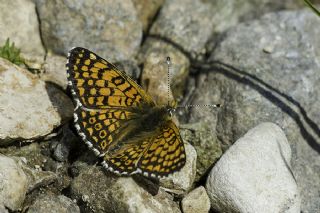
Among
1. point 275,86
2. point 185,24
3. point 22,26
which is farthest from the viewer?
point 185,24

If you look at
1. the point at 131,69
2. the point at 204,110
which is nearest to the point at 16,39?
the point at 131,69

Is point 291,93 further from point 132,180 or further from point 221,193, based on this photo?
point 132,180

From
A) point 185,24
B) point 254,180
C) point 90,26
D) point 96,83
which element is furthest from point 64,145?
point 185,24

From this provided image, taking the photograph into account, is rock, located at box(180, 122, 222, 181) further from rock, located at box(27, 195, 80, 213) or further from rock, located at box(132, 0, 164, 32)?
rock, located at box(132, 0, 164, 32)

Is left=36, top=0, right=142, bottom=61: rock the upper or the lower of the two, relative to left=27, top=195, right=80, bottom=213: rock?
upper

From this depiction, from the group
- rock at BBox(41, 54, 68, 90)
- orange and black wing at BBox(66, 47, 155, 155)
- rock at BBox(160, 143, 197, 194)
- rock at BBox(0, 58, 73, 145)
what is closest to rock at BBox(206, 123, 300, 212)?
rock at BBox(160, 143, 197, 194)

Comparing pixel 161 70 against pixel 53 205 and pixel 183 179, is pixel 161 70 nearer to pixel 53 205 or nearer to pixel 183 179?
pixel 183 179

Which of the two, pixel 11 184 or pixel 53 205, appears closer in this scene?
pixel 11 184
